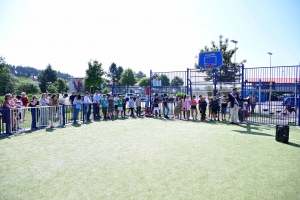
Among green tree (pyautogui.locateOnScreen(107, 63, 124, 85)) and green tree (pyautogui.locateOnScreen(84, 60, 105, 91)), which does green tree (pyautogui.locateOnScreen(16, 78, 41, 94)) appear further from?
green tree (pyautogui.locateOnScreen(107, 63, 124, 85))

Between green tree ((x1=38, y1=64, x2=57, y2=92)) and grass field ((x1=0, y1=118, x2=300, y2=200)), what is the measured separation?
2556 inches

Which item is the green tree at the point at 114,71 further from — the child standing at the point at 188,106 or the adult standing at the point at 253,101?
the adult standing at the point at 253,101

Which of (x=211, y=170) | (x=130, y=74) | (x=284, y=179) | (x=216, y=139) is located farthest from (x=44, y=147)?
(x=130, y=74)

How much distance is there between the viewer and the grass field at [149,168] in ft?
Result: 13.3

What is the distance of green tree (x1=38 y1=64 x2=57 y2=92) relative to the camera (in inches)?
2640

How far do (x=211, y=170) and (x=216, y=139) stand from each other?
3.74m

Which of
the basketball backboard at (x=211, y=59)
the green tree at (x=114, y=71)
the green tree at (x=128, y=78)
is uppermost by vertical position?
the green tree at (x=114, y=71)

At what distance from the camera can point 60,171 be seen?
5141 mm

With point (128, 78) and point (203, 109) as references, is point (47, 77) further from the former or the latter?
point (203, 109)

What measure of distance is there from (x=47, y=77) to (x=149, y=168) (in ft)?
232

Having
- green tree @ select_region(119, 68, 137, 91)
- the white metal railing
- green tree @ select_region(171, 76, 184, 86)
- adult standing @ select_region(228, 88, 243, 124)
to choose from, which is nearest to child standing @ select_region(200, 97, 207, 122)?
adult standing @ select_region(228, 88, 243, 124)

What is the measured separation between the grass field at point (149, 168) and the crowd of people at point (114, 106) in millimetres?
2701

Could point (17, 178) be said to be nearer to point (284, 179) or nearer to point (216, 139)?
point (284, 179)

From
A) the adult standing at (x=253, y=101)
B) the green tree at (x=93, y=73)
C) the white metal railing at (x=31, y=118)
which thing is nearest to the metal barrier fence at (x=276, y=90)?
the adult standing at (x=253, y=101)
